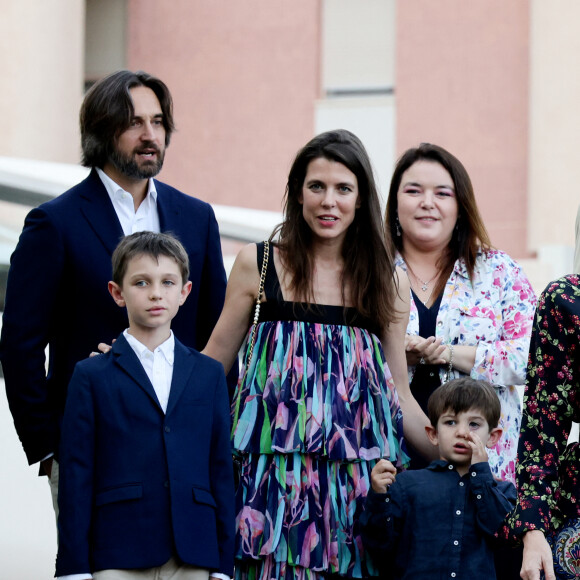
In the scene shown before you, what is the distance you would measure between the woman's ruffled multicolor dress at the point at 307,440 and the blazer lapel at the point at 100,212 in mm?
503

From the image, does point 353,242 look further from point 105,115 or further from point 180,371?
point 105,115

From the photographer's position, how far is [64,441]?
3.28m

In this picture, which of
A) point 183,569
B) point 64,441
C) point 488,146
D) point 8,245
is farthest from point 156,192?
point 488,146

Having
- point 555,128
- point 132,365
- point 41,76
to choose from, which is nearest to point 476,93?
point 555,128

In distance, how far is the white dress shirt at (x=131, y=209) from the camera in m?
3.78

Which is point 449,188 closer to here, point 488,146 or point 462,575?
point 462,575

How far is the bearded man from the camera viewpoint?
357 cm

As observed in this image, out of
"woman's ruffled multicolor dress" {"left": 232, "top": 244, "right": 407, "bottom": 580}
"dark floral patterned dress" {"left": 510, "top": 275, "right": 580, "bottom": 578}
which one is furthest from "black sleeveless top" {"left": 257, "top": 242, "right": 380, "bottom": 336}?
"dark floral patterned dress" {"left": 510, "top": 275, "right": 580, "bottom": 578}

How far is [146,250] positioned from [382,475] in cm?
91

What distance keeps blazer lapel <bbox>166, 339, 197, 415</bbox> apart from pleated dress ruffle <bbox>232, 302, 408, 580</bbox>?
22 cm

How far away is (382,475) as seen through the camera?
3.45 m

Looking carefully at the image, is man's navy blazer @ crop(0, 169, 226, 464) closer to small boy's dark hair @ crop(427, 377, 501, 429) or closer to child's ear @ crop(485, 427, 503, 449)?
small boy's dark hair @ crop(427, 377, 501, 429)

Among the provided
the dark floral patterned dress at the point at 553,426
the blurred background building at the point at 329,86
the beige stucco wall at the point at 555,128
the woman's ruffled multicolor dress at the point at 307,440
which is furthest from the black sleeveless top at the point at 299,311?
the beige stucco wall at the point at 555,128

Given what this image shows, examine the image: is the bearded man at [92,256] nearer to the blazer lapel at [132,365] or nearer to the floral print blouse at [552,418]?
the blazer lapel at [132,365]
